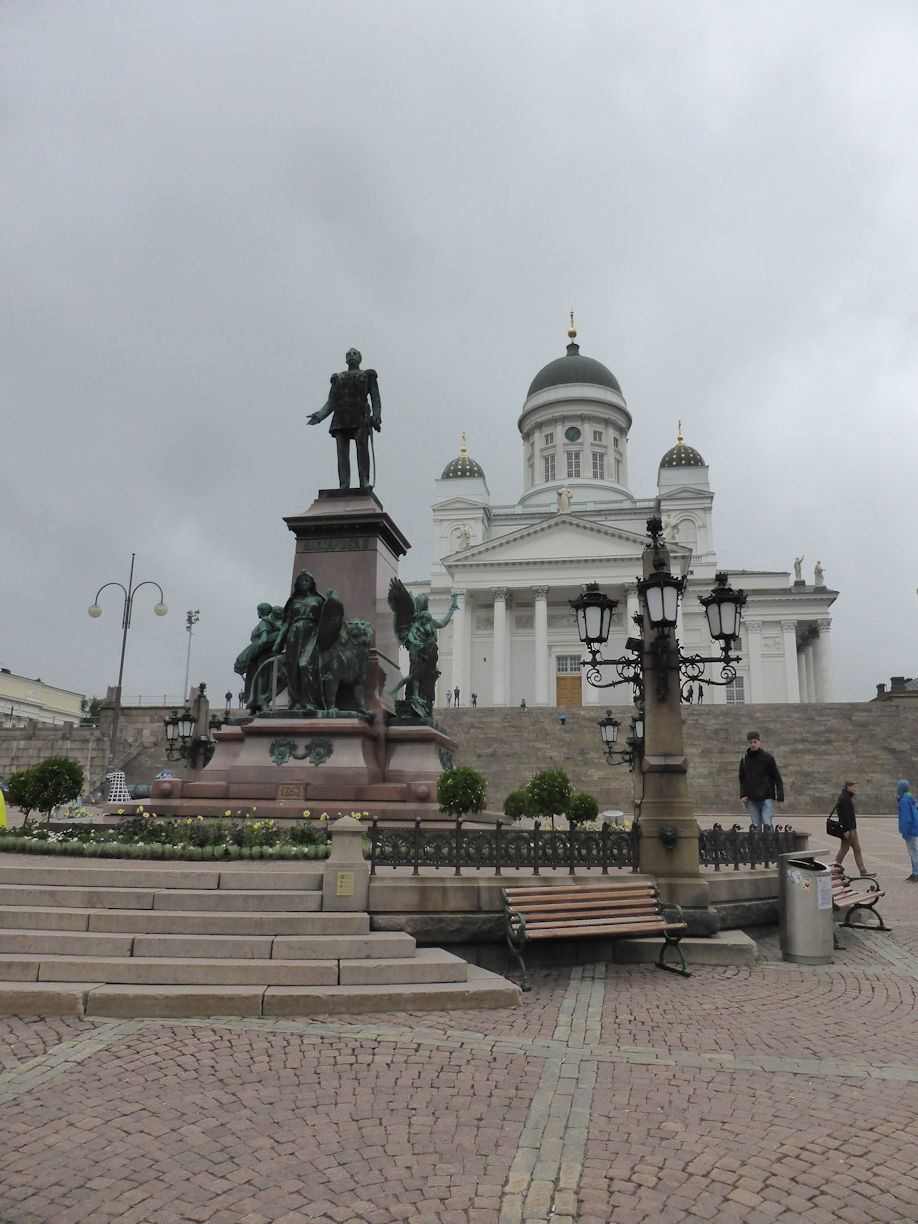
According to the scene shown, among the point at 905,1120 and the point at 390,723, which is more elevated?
the point at 390,723

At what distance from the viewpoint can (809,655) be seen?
242 ft

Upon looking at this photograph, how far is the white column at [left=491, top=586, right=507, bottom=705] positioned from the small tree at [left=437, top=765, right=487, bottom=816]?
51.9 m

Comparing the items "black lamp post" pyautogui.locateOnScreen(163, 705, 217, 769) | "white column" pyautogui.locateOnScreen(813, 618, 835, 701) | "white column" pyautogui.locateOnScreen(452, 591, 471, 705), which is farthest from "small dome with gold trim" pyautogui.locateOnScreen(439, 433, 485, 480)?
"black lamp post" pyautogui.locateOnScreen(163, 705, 217, 769)

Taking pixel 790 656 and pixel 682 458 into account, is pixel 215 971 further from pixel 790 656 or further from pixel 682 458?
pixel 682 458

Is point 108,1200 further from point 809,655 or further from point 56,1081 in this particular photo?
point 809,655

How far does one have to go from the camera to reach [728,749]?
122 ft

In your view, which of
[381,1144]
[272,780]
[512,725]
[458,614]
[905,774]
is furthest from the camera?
[458,614]

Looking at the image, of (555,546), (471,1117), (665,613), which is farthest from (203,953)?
(555,546)

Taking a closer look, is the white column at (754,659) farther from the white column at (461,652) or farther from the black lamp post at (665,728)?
the black lamp post at (665,728)

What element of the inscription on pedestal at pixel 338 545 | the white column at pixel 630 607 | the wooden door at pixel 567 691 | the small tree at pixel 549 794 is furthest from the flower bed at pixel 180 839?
the wooden door at pixel 567 691

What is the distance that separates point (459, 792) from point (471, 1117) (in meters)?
6.85

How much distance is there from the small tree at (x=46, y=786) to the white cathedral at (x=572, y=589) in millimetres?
51058

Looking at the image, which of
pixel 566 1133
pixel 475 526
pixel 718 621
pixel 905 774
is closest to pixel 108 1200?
pixel 566 1133

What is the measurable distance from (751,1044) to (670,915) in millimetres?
2508
